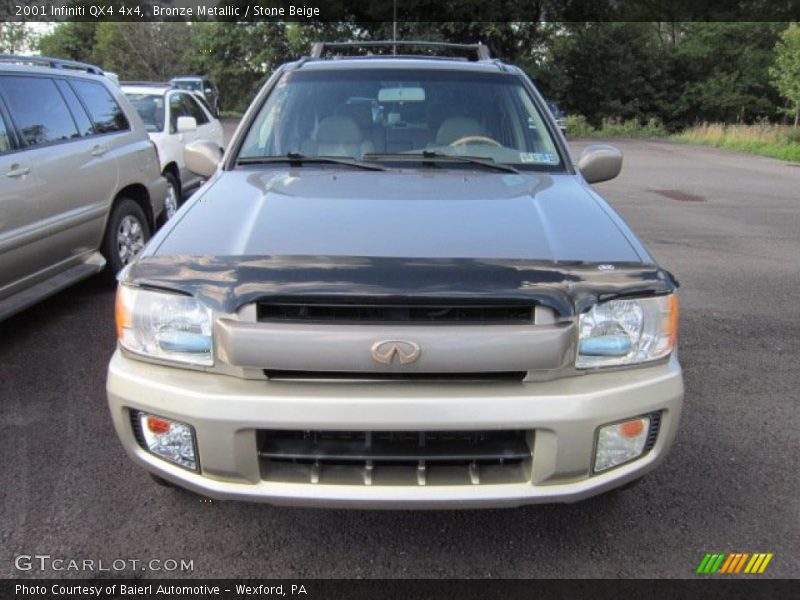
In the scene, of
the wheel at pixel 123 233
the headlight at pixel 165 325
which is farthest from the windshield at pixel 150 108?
the headlight at pixel 165 325

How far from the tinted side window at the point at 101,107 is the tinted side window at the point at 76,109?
0.32ft

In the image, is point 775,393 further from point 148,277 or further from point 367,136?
point 148,277

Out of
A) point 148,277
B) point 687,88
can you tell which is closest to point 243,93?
point 687,88

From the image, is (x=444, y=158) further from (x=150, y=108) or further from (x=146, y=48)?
(x=146, y=48)

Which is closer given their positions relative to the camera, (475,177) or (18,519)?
(18,519)

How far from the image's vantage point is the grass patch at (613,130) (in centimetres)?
3347

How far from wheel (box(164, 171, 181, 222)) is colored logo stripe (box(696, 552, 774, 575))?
680 cm

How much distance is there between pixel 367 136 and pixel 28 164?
7.96 feet

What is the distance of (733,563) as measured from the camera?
2.56 m

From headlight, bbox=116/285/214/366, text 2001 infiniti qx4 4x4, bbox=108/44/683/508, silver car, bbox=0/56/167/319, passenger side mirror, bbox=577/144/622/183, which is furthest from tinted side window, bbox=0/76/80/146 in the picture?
passenger side mirror, bbox=577/144/622/183

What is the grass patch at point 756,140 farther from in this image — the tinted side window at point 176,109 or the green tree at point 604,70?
the tinted side window at point 176,109

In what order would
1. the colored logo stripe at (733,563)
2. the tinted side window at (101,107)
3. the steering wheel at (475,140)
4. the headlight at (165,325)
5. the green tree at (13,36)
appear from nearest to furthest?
1. the headlight at (165,325)
2. the colored logo stripe at (733,563)
3. the steering wheel at (475,140)
4. the tinted side window at (101,107)
5. the green tree at (13,36)

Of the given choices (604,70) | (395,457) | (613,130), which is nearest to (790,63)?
(613,130)

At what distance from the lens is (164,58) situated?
41.1 meters
